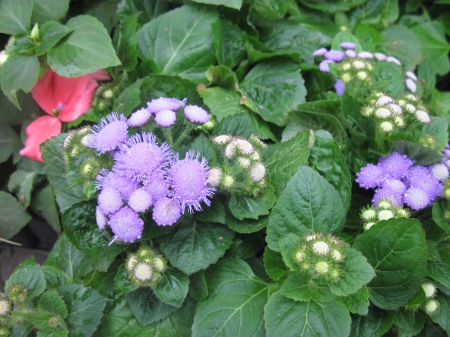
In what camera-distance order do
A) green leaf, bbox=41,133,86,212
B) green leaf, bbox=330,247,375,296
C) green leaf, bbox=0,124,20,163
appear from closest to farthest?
green leaf, bbox=330,247,375,296, green leaf, bbox=41,133,86,212, green leaf, bbox=0,124,20,163

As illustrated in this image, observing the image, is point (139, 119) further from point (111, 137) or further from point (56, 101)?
point (56, 101)

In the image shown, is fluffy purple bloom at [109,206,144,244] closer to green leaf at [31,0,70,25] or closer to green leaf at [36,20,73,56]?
green leaf at [36,20,73,56]

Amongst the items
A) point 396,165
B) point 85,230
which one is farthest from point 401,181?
point 85,230

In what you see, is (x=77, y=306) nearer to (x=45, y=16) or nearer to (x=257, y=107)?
(x=257, y=107)

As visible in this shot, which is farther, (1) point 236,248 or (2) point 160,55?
(2) point 160,55

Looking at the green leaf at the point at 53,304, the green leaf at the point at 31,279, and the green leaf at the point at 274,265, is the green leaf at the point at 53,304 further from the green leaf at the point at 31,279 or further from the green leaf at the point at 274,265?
the green leaf at the point at 274,265

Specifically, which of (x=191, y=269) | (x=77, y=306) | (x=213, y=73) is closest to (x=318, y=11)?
(x=213, y=73)

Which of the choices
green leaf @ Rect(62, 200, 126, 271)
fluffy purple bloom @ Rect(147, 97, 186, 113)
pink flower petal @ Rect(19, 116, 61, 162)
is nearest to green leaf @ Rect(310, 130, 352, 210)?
fluffy purple bloom @ Rect(147, 97, 186, 113)
